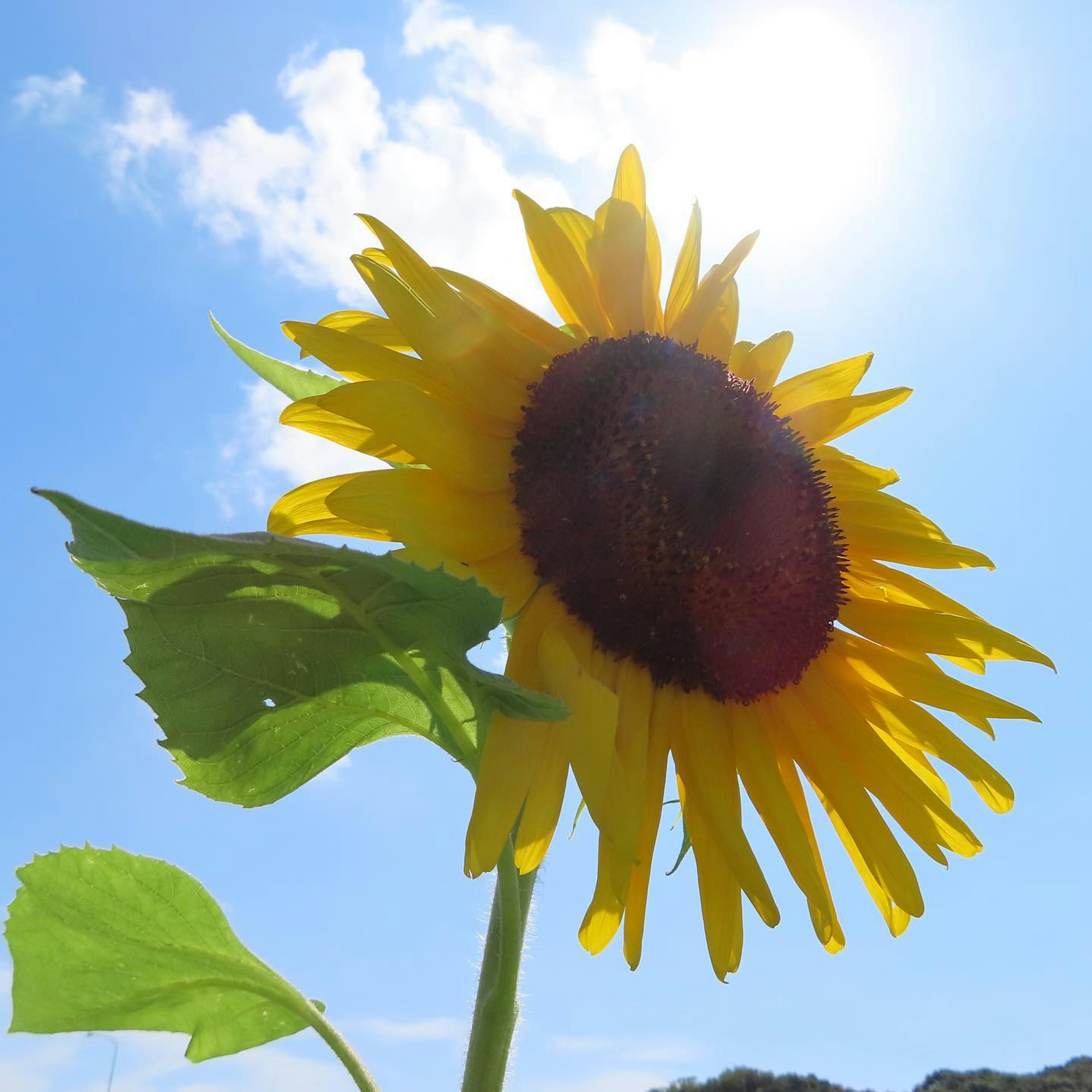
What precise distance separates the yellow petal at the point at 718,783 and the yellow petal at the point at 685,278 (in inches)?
33.8

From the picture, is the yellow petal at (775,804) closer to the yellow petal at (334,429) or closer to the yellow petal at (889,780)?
the yellow petal at (889,780)

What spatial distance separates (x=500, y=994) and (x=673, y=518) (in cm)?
84

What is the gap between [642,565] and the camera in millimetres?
1756

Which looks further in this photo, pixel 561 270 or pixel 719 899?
pixel 561 270

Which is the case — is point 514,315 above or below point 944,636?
above

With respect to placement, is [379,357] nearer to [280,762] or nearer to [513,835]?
[280,762]

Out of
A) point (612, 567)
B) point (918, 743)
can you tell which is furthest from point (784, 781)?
point (612, 567)

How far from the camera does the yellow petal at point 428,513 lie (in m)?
1.51

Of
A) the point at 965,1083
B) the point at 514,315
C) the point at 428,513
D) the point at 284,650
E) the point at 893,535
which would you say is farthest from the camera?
the point at 965,1083

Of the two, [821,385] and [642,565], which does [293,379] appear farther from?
[821,385]

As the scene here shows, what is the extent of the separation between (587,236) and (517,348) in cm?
36

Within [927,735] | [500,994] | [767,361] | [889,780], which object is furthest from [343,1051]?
[767,361]

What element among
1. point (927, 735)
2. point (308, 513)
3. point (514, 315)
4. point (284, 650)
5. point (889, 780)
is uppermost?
point (514, 315)

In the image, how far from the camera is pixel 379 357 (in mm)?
1693
